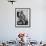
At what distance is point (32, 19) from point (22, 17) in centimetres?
40

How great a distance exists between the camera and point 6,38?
544cm

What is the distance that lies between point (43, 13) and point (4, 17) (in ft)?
5.01

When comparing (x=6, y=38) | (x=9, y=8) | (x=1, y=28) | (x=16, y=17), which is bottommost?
(x=6, y=38)

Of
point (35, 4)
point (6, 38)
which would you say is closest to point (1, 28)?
point (6, 38)

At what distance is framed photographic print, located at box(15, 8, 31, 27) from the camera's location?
5414mm

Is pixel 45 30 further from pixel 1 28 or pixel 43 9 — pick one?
pixel 1 28

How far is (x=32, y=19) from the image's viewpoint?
17.8 ft

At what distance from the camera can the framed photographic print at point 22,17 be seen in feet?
17.8

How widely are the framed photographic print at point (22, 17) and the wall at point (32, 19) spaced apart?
12 centimetres

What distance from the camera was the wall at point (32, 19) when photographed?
5.41 m

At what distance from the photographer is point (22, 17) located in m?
5.46

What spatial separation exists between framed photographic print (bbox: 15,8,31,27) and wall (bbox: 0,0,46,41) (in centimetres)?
12

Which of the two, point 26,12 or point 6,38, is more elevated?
point 26,12

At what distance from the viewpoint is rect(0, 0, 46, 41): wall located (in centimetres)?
541
